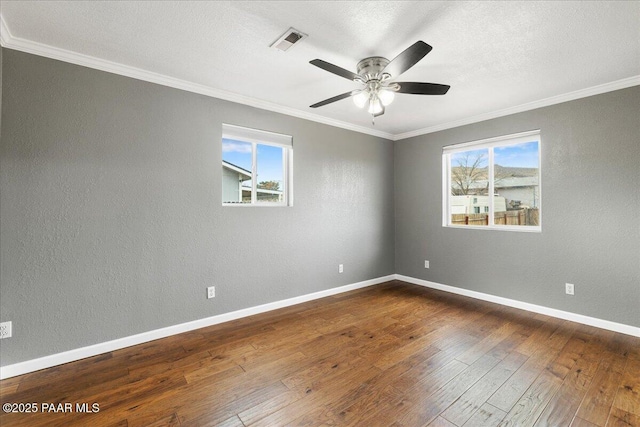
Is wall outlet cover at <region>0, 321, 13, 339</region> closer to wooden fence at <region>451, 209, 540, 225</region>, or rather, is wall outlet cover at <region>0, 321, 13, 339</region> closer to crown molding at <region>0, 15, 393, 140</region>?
crown molding at <region>0, 15, 393, 140</region>

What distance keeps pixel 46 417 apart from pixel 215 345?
3.71 ft

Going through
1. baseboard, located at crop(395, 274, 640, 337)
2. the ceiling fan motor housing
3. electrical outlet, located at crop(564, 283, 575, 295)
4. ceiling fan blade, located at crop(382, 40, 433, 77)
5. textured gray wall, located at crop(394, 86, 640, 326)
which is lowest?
baseboard, located at crop(395, 274, 640, 337)

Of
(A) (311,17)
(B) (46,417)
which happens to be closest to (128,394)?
(B) (46,417)

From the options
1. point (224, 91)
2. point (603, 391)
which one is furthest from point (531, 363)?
point (224, 91)

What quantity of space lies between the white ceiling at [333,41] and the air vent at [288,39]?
0.04 meters

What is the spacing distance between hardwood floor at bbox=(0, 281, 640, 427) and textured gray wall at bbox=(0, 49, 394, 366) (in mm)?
A: 349

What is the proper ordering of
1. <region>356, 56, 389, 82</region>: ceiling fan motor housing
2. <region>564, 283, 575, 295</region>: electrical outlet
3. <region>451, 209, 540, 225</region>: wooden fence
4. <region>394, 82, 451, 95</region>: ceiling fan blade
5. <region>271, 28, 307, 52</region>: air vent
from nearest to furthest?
<region>271, 28, 307, 52</region>: air vent, <region>394, 82, 451, 95</region>: ceiling fan blade, <region>356, 56, 389, 82</region>: ceiling fan motor housing, <region>564, 283, 575, 295</region>: electrical outlet, <region>451, 209, 540, 225</region>: wooden fence

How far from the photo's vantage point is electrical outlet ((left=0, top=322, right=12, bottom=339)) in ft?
6.88

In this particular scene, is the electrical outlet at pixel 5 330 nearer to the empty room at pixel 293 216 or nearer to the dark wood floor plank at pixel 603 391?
the empty room at pixel 293 216

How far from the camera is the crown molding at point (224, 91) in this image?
2.19 meters

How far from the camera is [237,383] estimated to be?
6.70ft

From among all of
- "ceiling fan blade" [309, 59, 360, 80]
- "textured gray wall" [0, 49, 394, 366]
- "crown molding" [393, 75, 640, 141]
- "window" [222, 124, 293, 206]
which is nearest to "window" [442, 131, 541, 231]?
"crown molding" [393, 75, 640, 141]

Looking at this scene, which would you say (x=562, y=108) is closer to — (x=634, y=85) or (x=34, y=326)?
(x=634, y=85)

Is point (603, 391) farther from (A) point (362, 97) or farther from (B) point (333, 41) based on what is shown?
(B) point (333, 41)
